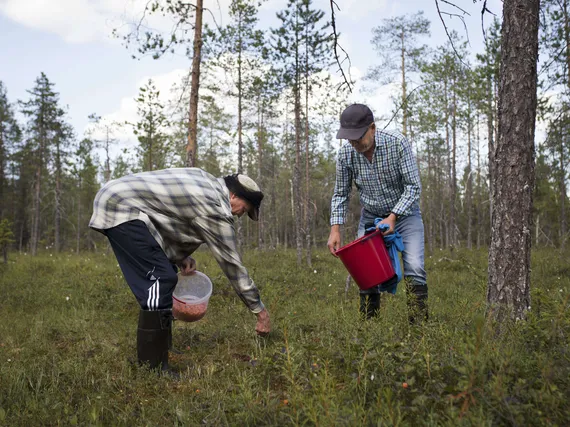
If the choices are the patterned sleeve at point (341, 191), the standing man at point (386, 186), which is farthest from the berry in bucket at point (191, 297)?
the patterned sleeve at point (341, 191)

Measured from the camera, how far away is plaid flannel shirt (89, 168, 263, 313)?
3.19 m

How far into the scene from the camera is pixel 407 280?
3.38 m

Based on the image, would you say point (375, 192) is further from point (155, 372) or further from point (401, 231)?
point (155, 372)

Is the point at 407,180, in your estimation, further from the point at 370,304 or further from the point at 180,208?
the point at 180,208

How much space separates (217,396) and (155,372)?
75 centimetres

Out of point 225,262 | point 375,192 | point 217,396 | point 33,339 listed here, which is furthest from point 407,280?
point 33,339

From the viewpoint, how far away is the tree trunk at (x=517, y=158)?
3055 millimetres

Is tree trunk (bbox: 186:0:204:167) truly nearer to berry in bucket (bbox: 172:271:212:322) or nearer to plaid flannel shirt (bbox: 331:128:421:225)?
berry in bucket (bbox: 172:271:212:322)

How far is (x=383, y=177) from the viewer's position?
147 inches

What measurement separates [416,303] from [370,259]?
1.65ft

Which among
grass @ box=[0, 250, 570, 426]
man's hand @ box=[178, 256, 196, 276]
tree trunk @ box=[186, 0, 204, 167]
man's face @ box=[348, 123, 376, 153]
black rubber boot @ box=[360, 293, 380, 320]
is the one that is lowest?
grass @ box=[0, 250, 570, 426]

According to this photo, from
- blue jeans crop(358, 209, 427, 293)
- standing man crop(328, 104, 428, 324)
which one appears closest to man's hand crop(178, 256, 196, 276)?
standing man crop(328, 104, 428, 324)

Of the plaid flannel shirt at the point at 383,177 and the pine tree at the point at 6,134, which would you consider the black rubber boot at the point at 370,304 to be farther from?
the pine tree at the point at 6,134

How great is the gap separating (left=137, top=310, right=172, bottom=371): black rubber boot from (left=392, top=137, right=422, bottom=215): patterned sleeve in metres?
2.02
